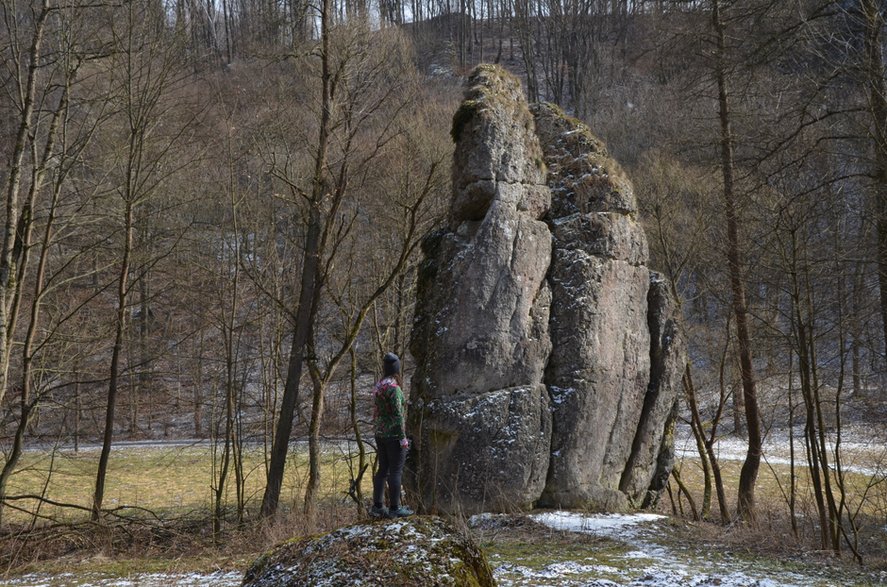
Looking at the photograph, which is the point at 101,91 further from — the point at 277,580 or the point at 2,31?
the point at 277,580

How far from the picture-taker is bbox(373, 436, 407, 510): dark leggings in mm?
6582

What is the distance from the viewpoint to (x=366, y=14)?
432 inches

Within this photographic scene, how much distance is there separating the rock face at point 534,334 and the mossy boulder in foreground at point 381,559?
5654 millimetres

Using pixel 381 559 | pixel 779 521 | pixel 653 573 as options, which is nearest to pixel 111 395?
pixel 653 573

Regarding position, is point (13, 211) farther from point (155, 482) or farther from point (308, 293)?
point (155, 482)

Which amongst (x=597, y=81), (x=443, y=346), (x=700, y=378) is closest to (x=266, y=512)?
(x=443, y=346)

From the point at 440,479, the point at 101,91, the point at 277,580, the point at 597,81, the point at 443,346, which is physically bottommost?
the point at 440,479

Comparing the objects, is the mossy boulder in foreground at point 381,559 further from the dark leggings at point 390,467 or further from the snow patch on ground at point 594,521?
the snow patch on ground at point 594,521

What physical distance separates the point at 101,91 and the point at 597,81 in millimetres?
44272

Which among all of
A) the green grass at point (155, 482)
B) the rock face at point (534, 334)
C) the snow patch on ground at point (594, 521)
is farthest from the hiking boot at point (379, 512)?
the green grass at point (155, 482)

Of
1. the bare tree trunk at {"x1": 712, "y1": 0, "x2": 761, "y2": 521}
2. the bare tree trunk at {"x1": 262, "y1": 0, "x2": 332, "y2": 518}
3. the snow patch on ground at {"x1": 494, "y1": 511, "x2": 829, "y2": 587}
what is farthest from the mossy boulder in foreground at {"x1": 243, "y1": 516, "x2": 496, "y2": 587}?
the bare tree trunk at {"x1": 712, "y1": 0, "x2": 761, "y2": 521}

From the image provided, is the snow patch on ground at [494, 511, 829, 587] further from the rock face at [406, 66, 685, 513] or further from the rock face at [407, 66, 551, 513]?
the rock face at [406, 66, 685, 513]

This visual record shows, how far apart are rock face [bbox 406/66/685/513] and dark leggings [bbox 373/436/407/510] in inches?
92.5

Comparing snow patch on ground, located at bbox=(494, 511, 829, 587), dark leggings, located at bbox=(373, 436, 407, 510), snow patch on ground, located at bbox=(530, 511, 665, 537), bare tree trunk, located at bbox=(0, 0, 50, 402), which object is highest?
bare tree trunk, located at bbox=(0, 0, 50, 402)
